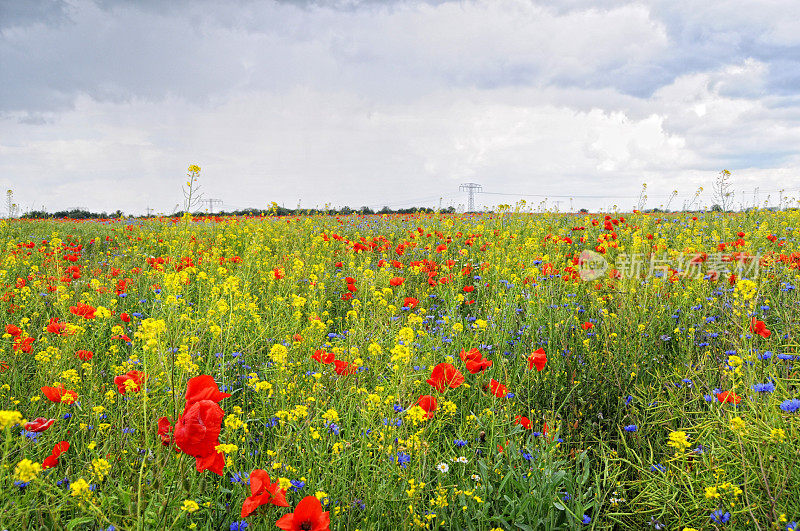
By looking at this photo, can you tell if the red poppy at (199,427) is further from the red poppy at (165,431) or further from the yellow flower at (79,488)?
the yellow flower at (79,488)

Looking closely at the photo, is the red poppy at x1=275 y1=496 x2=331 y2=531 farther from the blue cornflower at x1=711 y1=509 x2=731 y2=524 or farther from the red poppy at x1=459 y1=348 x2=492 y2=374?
the blue cornflower at x1=711 y1=509 x2=731 y2=524

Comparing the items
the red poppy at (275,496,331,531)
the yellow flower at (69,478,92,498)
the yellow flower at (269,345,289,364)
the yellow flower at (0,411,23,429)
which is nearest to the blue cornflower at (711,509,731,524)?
the red poppy at (275,496,331,531)

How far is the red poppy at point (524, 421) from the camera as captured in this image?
1836 millimetres

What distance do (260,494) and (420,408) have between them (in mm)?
586

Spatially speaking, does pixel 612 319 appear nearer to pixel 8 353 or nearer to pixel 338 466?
pixel 338 466

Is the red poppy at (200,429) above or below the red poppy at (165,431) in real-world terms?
above

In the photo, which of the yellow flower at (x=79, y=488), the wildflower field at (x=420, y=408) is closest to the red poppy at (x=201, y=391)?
the wildflower field at (x=420, y=408)

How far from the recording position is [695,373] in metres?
2.25

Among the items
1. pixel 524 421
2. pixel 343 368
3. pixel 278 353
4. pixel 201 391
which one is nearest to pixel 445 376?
pixel 524 421

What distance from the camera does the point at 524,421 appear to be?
6.08 feet

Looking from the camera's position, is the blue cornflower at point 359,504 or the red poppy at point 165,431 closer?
the red poppy at point 165,431

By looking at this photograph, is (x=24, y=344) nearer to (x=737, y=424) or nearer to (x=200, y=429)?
(x=200, y=429)

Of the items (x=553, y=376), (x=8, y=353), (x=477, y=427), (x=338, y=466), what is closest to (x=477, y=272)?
(x=553, y=376)

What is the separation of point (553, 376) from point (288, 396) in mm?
1432
